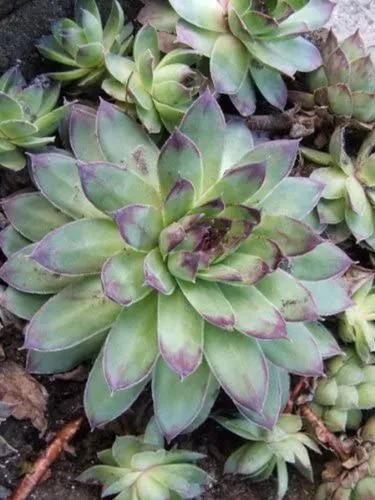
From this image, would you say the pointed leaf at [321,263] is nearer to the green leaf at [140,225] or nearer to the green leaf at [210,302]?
the green leaf at [210,302]

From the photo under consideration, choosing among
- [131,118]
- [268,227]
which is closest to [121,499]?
[268,227]

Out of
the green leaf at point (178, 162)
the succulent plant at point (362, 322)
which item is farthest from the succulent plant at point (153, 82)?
the succulent plant at point (362, 322)

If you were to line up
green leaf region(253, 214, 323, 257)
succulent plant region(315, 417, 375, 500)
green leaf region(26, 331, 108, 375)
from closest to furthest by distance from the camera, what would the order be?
green leaf region(253, 214, 323, 257)
green leaf region(26, 331, 108, 375)
succulent plant region(315, 417, 375, 500)

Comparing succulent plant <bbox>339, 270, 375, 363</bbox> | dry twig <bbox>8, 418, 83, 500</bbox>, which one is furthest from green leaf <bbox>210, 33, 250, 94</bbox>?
dry twig <bbox>8, 418, 83, 500</bbox>

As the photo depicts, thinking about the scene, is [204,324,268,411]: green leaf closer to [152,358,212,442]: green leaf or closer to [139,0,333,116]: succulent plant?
[152,358,212,442]: green leaf

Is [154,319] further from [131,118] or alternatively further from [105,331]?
[131,118]

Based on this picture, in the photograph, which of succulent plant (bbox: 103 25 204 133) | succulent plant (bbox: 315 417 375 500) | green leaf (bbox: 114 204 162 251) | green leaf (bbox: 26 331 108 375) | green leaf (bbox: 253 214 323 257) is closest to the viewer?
green leaf (bbox: 114 204 162 251)
